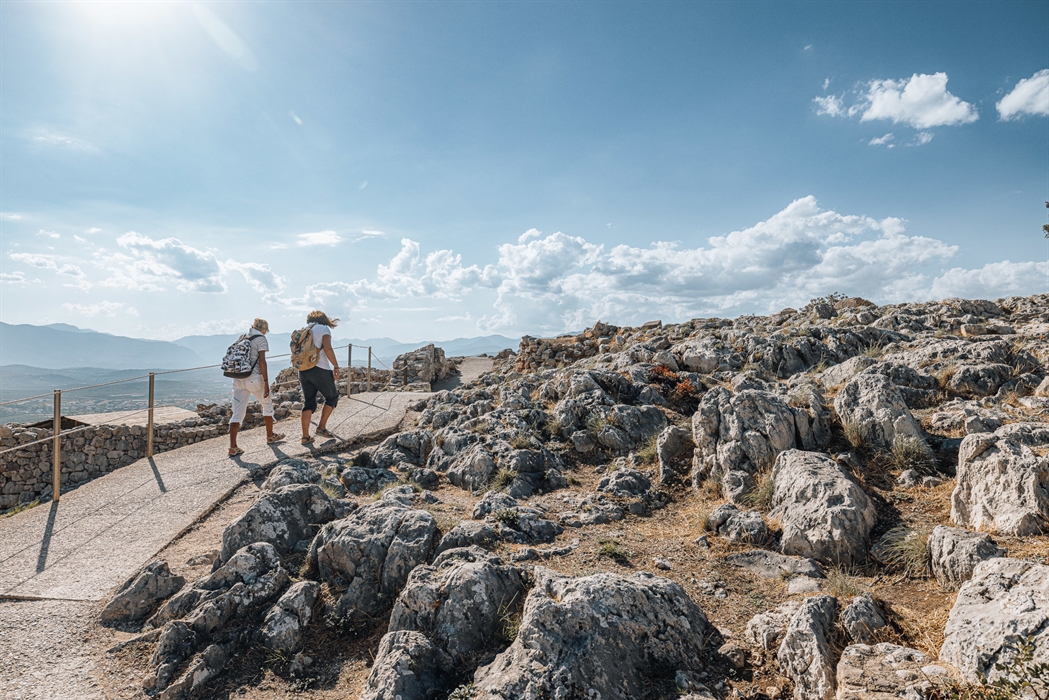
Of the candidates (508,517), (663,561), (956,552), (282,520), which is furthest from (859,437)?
(282,520)

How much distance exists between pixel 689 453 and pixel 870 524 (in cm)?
353

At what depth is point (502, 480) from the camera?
9.07 metres

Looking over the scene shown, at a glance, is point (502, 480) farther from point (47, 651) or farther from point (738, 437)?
point (47, 651)

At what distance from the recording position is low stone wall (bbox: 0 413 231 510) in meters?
14.0

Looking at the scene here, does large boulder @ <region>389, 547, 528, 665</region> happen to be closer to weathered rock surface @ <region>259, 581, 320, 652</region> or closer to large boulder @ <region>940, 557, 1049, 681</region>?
weathered rock surface @ <region>259, 581, 320, 652</region>

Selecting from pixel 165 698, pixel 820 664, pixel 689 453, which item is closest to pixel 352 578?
pixel 165 698

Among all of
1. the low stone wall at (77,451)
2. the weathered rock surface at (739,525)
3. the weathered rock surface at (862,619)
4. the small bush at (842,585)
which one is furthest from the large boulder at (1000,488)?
the low stone wall at (77,451)

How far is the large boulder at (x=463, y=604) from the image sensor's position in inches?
192

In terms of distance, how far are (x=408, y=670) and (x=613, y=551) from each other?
2.99 metres

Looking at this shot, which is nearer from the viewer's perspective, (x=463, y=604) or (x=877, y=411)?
(x=463, y=604)

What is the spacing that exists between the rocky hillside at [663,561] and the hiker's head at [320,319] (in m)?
3.11

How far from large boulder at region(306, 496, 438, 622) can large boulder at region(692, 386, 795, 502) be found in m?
4.61

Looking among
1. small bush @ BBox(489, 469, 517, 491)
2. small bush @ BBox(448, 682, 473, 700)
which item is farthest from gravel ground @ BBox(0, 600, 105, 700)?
small bush @ BBox(489, 469, 517, 491)

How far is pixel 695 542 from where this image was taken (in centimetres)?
666
